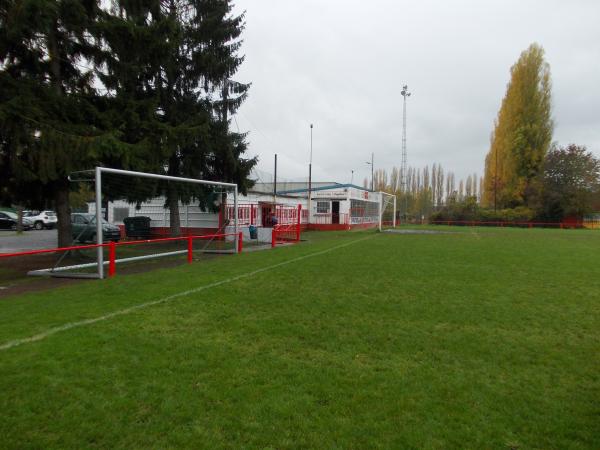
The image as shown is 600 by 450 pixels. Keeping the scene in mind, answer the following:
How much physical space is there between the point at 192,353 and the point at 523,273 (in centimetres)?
913

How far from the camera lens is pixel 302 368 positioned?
428 centimetres

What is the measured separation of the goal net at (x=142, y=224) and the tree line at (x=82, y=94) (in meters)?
0.79

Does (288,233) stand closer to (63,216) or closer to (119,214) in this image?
(119,214)

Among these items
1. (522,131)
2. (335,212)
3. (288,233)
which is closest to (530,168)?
(522,131)

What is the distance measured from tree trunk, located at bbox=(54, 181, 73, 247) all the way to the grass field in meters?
5.78

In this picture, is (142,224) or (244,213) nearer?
(244,213)

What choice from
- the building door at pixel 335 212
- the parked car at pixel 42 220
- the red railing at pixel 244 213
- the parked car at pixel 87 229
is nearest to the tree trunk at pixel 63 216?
the parked car at pixel 87 229

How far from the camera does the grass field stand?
308 centimetres

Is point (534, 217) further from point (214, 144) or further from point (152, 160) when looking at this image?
point (152, 160)

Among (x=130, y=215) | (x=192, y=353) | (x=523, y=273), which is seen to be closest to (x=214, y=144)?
(x=130, y=215)

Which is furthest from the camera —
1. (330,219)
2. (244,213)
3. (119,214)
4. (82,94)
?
(330,219)

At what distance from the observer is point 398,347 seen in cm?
493

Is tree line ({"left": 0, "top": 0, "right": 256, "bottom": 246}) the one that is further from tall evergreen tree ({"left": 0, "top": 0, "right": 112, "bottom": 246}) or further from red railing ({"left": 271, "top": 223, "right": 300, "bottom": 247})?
red railing ({"left": 271, "top": 223, "right": 300, "bottom": 247})

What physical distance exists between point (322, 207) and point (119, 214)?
16461 millimetres
